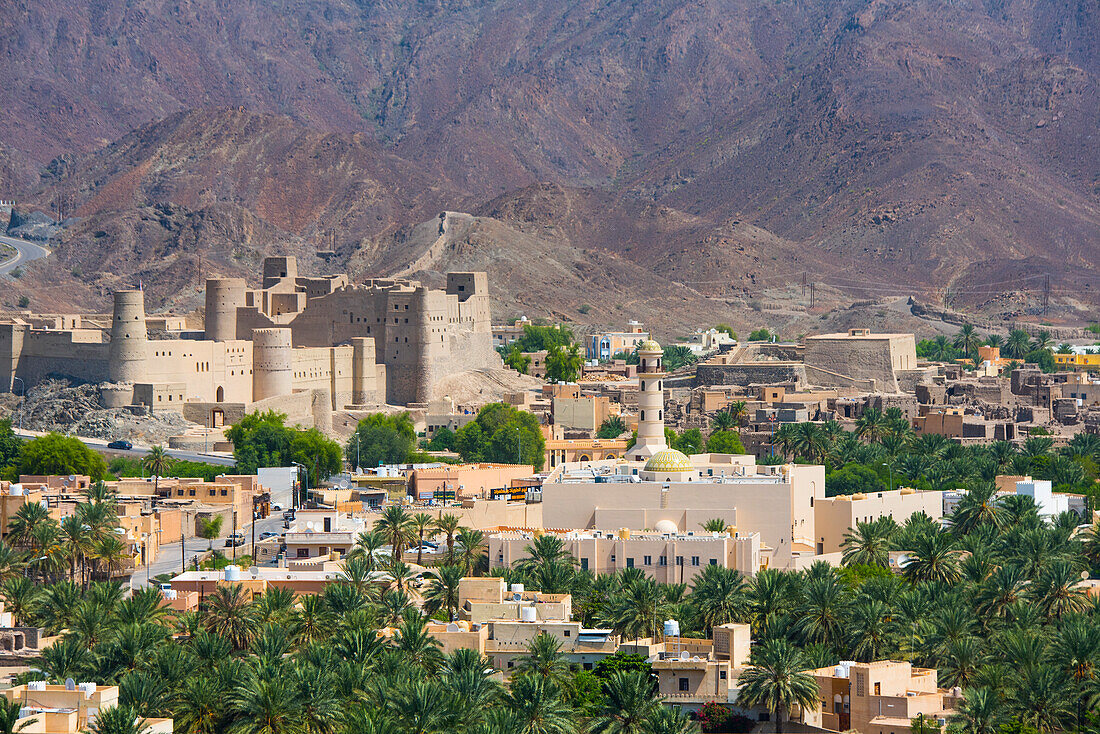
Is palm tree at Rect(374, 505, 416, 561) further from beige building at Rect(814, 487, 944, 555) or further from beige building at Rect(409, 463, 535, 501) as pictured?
beige building at Rect(409, 463, 535, 501)

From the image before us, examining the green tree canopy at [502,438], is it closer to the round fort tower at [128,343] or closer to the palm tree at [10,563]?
the round fort tower at [128,343]

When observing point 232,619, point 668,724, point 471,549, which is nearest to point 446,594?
point 232,619

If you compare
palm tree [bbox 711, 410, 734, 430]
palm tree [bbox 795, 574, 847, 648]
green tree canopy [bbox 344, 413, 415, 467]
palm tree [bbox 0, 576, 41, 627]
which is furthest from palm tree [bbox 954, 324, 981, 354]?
palm tree [bbox 0, 576, 41, 627]

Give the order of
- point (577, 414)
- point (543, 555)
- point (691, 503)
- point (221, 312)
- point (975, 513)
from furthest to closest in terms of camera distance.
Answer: point (221, 312), point (577, 414), point (975, 513), point (691, 503), point (543, 555)

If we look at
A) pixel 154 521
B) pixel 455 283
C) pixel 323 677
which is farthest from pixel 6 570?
pixel 455 283

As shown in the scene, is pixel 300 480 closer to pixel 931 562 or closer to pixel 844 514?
pixel 844 514
